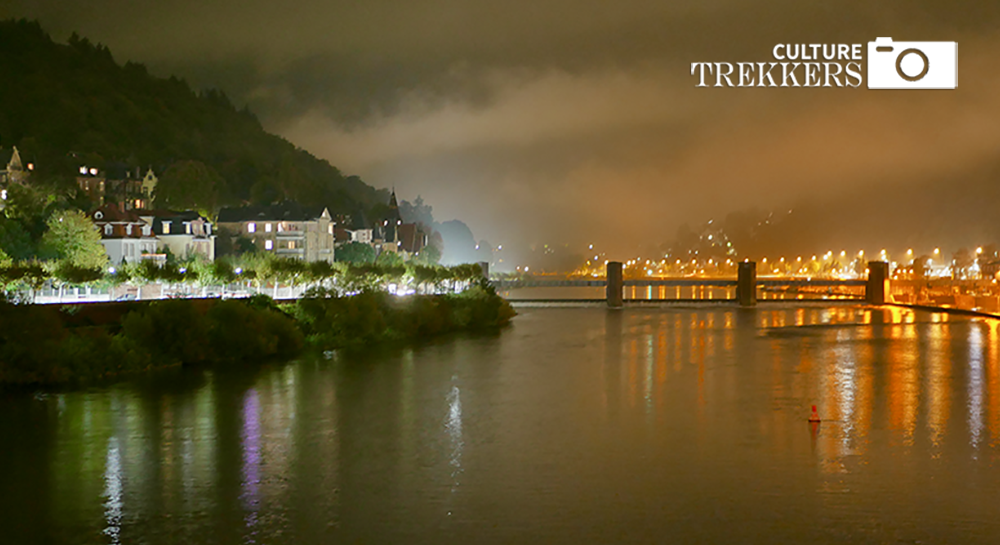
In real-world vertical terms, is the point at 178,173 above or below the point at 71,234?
above

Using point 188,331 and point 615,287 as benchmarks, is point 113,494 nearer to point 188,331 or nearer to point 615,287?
point 188,331

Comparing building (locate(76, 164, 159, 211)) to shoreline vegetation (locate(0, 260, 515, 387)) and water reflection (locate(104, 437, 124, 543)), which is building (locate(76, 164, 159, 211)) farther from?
water reflection (locate(104, 437, 124, 543))

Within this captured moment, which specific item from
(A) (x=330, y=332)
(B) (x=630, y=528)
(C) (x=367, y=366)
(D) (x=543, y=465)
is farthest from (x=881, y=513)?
(A) (x=330, y=332)

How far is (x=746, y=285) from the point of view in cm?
10575

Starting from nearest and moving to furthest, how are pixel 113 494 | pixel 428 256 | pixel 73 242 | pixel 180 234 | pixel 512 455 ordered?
pixel 113 494, pixel 512 455, pixel 73 242, pixel 180 234, pixel 428 256

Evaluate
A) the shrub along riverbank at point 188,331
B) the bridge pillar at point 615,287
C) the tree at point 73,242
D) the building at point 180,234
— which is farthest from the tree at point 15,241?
the bridge pillar at point 615,287

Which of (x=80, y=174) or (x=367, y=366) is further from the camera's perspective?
(x=80, y=174)

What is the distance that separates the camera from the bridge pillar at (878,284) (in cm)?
10519

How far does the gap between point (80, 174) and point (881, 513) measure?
4819 inches

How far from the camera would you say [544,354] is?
50.2 meters

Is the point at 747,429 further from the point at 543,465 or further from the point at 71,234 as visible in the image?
the point at 71,234

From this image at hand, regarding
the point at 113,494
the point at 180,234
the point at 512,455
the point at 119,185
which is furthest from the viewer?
the point at 119,185

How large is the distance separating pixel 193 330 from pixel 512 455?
23226 mm

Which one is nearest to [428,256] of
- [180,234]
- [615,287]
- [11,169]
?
[615,287]
